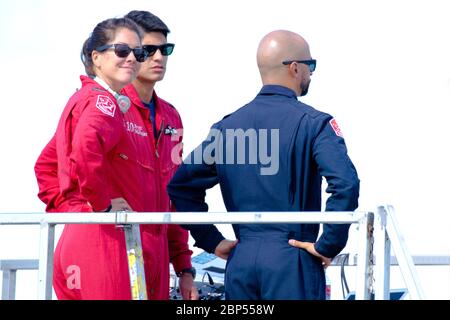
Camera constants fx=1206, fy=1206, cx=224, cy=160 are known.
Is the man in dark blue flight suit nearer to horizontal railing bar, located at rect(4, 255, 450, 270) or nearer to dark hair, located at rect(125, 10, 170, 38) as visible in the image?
dark hair, located at rect(125, 10, 170, 38)

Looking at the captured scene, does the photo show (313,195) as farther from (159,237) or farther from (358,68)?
(358,68)

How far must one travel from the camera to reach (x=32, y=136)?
895cm

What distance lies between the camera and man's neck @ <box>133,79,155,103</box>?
494cm

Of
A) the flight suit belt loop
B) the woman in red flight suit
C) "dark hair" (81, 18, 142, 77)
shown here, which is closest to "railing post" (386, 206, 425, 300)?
the flight suit belt loop

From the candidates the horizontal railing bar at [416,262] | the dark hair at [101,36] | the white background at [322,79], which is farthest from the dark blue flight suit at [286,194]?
the white background at [322,79]

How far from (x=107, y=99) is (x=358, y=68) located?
4.75 metres

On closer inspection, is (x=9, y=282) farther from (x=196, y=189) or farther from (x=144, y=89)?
(x=196, y=189)

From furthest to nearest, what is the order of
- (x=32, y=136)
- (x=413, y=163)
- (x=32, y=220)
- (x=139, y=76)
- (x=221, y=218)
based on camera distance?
1. (x=32, y=136)
2. (x=413, y=163)
3. (x=139, y=76)
4. (x=32, y=220)
5. (x=221, y=218)

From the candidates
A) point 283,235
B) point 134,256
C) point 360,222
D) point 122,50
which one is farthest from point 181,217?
point 122,50

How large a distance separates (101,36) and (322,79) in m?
4.38

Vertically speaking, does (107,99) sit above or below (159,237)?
above

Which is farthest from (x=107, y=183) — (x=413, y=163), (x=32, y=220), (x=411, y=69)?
(x=411, y=69)

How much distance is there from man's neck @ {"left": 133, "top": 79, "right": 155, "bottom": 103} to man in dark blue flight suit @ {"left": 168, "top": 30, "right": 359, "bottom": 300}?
62cm

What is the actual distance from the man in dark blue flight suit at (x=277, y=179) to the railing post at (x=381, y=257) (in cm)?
35
